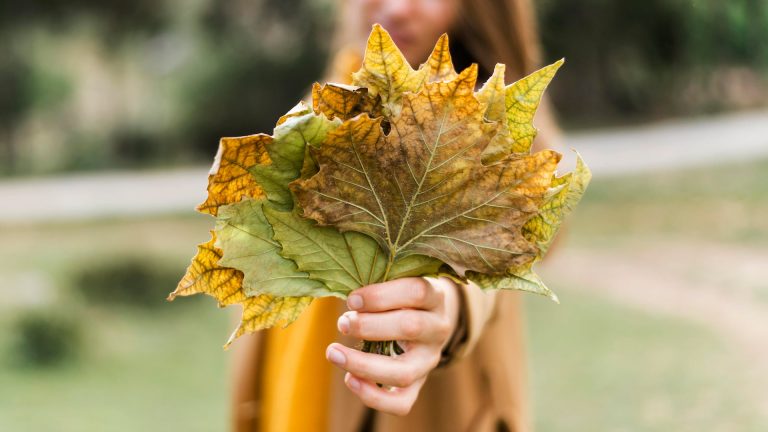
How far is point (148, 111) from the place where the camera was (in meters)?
12.9

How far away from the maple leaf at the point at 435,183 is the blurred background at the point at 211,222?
4.88 ft

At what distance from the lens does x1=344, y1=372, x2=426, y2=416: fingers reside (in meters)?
0.90

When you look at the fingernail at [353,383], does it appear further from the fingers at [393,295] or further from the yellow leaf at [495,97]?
the yellow leaf at [495,97]

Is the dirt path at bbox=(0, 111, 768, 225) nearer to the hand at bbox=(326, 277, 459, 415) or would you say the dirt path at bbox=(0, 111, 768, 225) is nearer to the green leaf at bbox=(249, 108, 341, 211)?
the hand at bbox=(326, 277, 459, 415)

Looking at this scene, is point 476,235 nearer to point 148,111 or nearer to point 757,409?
point 757,409

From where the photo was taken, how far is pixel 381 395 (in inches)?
35.6

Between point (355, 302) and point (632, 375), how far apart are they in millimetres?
4360

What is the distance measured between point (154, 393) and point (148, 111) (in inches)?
341

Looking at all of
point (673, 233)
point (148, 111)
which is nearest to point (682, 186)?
point (673, 233)

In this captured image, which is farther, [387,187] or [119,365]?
[119,365]

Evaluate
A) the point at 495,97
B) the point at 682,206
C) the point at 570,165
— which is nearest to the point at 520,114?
the point at 495,97

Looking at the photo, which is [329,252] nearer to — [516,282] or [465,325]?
[516,282]

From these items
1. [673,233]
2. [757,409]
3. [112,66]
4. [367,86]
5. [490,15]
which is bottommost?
[757,409]

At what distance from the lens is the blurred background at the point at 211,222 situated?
4766 mm
